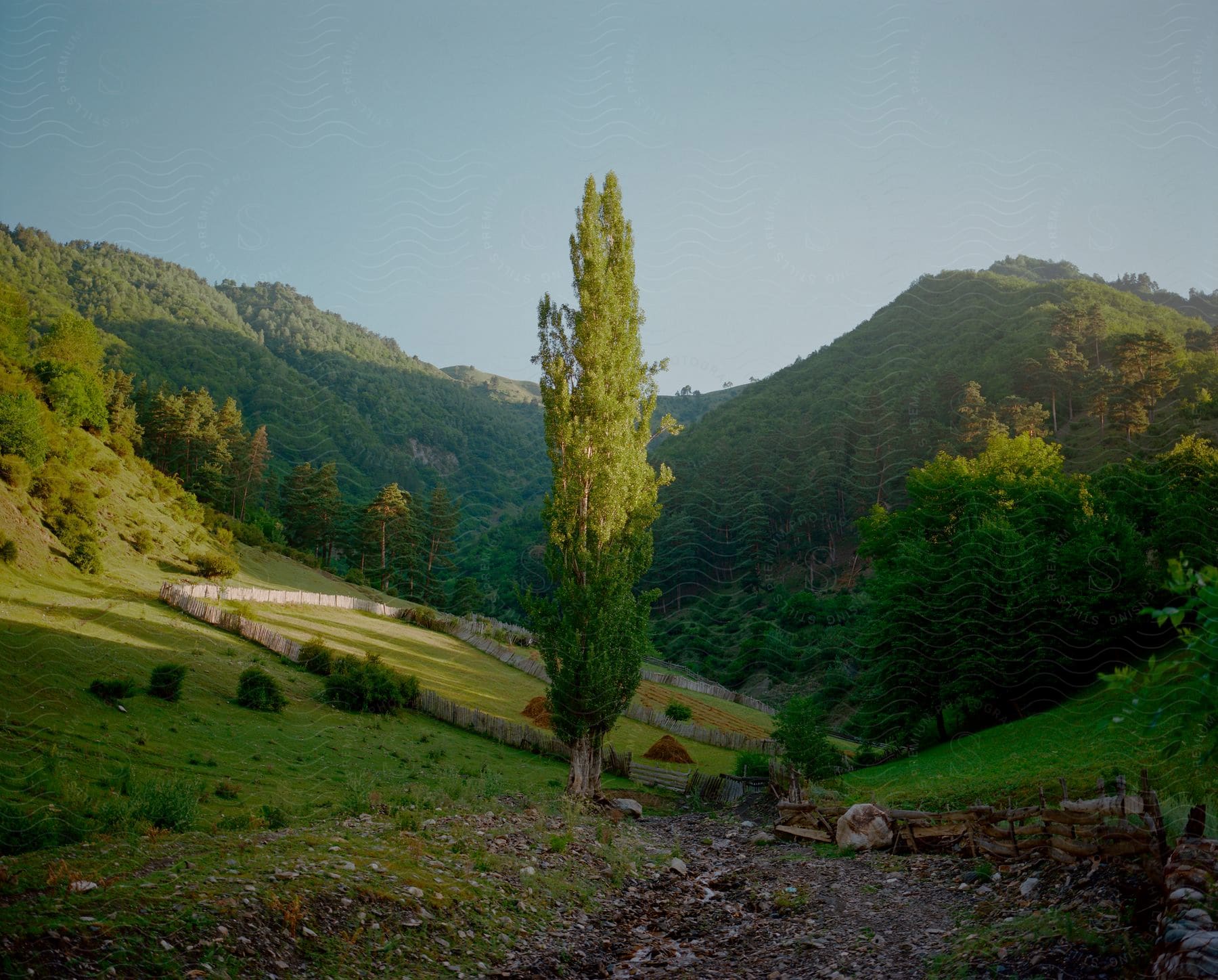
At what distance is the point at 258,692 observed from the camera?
19469 mm

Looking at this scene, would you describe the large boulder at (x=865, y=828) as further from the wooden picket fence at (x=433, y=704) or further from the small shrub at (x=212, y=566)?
the small shrub at (x=212, y=566)

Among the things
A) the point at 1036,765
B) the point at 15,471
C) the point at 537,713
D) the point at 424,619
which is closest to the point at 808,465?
the point at 424,619

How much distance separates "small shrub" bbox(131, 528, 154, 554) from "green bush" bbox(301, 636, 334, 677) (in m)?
9.02

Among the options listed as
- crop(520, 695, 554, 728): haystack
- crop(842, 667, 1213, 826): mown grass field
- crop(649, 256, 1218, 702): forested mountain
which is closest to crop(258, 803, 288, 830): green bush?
crop(842, 667, 1213, 826): mown grass field

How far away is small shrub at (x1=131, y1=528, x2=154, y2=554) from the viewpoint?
28859 mm

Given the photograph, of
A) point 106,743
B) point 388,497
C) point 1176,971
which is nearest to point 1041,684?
point 1176,971

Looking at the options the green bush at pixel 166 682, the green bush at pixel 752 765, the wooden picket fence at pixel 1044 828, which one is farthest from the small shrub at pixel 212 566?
the wooden picket fence at pixel 1044 828

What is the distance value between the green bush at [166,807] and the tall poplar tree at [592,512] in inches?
357

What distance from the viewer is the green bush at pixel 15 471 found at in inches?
874

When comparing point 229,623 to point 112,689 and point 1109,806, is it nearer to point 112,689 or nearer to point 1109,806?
point 112,689

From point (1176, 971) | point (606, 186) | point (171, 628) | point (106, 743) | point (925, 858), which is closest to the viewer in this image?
point (1176, 971)

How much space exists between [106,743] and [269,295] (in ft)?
639

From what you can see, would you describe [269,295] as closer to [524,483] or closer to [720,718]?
[524,483]

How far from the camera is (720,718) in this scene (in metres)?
35.7
